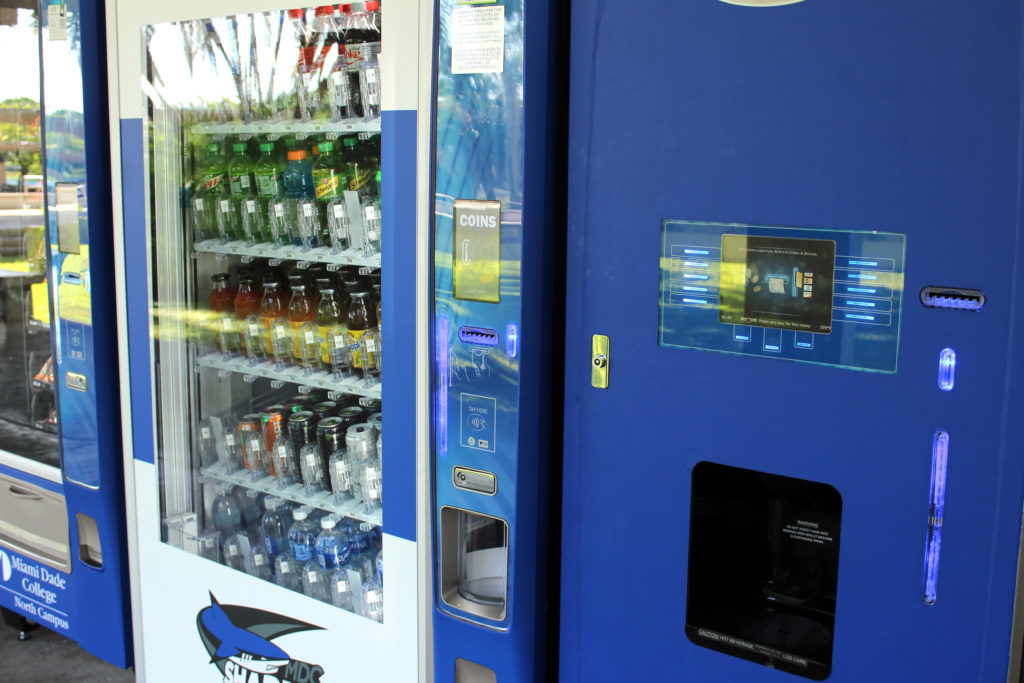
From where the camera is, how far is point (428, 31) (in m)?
1.87

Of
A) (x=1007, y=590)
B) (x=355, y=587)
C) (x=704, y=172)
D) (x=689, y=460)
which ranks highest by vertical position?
(x=704, y=172)

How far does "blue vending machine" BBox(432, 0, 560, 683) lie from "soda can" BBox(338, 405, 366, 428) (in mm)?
695

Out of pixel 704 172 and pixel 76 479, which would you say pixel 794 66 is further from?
pixel 76 479

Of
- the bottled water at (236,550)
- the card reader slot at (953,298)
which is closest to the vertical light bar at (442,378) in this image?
the card reader slot at (953,298)

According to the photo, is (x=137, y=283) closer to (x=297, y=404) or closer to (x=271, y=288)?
(x=271, y=288)

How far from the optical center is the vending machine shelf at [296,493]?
91.6 inches

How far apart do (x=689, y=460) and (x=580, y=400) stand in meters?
0.26

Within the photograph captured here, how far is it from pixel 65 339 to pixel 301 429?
917mm

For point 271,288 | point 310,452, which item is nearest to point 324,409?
point 310,452

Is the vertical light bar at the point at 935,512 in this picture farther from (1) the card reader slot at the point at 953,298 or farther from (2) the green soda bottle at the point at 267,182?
(2) the green soda bottle at the point at 267,182

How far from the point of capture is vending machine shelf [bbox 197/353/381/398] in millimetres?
2238

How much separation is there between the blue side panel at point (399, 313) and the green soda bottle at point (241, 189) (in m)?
0.81

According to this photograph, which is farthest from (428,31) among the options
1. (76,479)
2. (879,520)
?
(76,479)

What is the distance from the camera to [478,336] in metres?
1.82
